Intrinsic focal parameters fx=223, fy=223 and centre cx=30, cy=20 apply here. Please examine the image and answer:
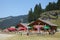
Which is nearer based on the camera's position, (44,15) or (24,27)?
(24,27)

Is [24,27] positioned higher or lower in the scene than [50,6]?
lower

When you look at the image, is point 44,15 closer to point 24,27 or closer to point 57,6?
point 57,6

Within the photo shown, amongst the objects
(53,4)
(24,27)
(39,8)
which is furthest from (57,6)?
(24,27)

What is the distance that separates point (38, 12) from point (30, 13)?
8.26m

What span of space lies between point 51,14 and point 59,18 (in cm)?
1674

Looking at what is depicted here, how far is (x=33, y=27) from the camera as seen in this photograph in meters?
84.4

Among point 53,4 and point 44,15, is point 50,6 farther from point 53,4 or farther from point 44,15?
point 44,15

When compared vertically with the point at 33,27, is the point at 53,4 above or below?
above

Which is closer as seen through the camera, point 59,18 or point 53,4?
point 59,18

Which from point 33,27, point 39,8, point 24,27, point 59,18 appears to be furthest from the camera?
point 39,8

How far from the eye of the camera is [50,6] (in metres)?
170

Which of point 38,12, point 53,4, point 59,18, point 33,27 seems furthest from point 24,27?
point 53,4

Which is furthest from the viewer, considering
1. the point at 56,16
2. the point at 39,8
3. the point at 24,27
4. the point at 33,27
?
the point at 39,8

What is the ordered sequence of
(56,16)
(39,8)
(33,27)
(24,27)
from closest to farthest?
(33,27) < (24,27) < (56,16) < (39,8)
